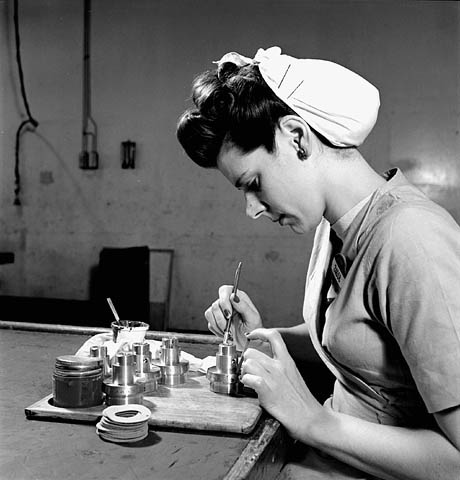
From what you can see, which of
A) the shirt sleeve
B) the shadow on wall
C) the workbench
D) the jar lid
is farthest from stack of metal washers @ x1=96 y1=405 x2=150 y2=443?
the shadow on wall

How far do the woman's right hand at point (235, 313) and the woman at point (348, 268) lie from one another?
28 centimetres

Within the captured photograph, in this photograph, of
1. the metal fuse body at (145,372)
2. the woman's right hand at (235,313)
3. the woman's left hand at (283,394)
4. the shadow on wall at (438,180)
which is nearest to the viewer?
the woman's left hand at (283,394)

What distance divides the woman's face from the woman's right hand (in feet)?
1.23

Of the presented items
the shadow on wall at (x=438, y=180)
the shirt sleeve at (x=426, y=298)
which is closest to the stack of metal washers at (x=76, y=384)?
the shirt sleeve at (x=426, y=298)

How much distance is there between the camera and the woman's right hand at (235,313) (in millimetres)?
1637

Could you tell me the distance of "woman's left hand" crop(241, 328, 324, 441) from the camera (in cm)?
118

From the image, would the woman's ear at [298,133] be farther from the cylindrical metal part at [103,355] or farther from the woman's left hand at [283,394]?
the cylindrical metal part at [103,355]


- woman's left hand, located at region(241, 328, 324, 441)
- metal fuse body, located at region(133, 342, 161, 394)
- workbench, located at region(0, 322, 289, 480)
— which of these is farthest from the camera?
metal fuse body, located at region(133, 342, 161, 394)

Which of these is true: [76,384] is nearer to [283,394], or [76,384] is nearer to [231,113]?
[283,394]

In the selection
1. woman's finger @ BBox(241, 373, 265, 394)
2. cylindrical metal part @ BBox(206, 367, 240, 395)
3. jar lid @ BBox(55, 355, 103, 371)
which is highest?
jar lid @ BBox(55, 355, 103, 371)

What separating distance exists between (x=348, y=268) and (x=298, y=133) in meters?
0.30

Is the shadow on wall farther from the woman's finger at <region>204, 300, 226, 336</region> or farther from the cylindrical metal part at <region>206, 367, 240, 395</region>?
the cylindrical metal part at <region>206, 367, 240, 395</region>

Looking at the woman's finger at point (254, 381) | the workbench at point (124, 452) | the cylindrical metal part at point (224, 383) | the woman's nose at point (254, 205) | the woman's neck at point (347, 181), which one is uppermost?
the woman's neck at point (347, 181)

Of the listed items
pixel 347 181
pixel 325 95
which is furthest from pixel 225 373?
pixel 325 95
